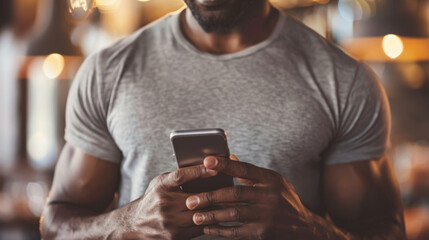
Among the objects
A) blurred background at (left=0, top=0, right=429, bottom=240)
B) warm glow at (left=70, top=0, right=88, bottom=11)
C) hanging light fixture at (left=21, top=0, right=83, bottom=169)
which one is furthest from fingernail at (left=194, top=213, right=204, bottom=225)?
hanging light fixture at (left=21, top=0, right=83, bottom=169)

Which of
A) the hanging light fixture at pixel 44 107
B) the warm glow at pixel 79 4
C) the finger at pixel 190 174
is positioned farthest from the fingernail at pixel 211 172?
the hanging light fixture at pixel 44 107

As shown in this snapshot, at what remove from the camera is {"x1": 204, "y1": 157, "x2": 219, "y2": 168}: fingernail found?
3.53 feet

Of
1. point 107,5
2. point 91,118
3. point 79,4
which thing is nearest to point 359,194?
point 91,118

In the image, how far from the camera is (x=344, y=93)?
1403 mm

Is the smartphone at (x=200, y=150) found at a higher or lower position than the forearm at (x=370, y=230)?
higher

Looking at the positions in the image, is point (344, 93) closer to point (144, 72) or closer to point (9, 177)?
point (144, 72)

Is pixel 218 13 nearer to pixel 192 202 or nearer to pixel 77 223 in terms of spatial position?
pixel 192 202

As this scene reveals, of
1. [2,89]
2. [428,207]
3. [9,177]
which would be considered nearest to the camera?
[428,207]

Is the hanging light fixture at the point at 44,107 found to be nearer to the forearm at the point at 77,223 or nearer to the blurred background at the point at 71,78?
the blurred background at the point at 71,78

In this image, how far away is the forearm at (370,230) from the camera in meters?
1.33

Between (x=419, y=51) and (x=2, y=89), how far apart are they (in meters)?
4.04

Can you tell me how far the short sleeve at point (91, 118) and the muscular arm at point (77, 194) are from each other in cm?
3

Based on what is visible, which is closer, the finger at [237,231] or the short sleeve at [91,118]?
the finger at [237,231]

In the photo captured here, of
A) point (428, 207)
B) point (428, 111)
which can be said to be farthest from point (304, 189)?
point (428, 111)
